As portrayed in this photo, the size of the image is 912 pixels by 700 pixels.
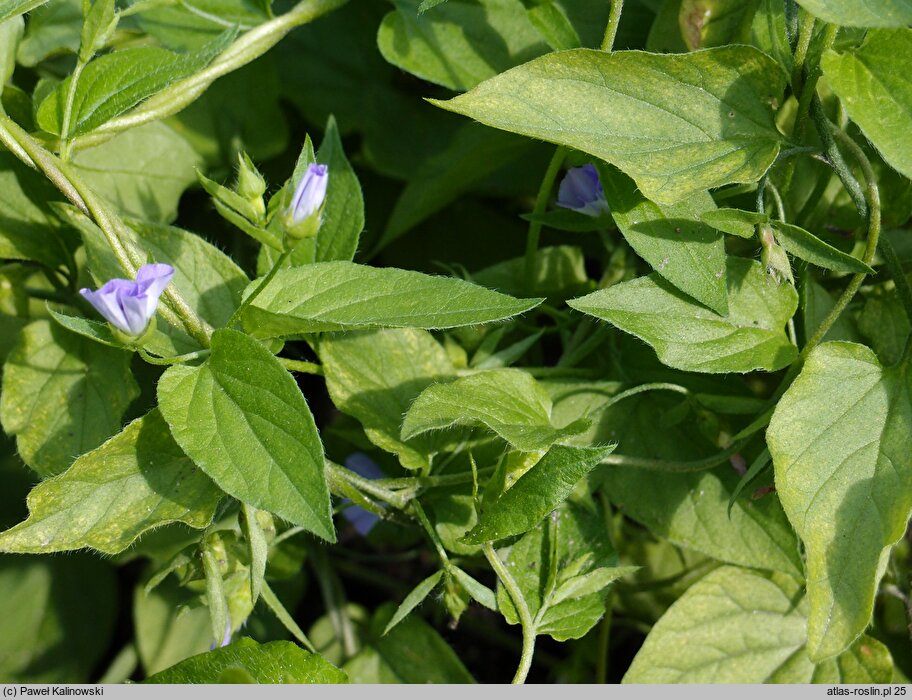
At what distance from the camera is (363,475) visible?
1.18 m

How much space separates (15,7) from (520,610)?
73 centimetres

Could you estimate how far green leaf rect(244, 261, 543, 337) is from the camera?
2.58ft

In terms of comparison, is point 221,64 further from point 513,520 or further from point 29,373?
point 513,520

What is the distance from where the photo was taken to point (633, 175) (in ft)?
2.61

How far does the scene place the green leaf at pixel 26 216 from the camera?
1.10 meters

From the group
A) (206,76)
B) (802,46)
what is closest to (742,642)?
(802,46)

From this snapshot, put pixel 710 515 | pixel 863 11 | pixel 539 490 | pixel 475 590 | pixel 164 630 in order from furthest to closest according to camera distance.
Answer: pixel 164 630 < pixel 710 515 < pixel 475 590 < pixel 539 490 < pixel 863 11

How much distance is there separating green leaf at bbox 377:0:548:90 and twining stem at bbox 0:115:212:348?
0.47m

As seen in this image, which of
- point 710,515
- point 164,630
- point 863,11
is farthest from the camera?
point 164,630

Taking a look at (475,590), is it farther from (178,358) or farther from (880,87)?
(880,87)

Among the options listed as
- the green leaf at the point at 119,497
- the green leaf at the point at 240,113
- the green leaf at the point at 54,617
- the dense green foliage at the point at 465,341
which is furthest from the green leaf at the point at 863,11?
the green leaf at the point at 54,617

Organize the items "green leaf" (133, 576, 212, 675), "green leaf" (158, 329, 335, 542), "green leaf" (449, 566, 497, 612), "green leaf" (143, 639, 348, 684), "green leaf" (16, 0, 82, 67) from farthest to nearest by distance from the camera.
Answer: "green leaf" (133, 576, 212, 675) < "green leaf" (16, 0, 82, 67) < "green leaf" (449, 566, 497, 612) < "green leaf" (143, 639, 348, 684) < "green leaf" (158, 329, 335, 542)

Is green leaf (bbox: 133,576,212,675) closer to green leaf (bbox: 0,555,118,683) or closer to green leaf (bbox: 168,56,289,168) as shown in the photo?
green leaf (bbox: 0,555,118,683)

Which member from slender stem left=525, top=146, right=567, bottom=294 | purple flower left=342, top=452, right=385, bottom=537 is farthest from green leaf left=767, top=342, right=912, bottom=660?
purple flower left=342, top=452, right=385, bottom=537
